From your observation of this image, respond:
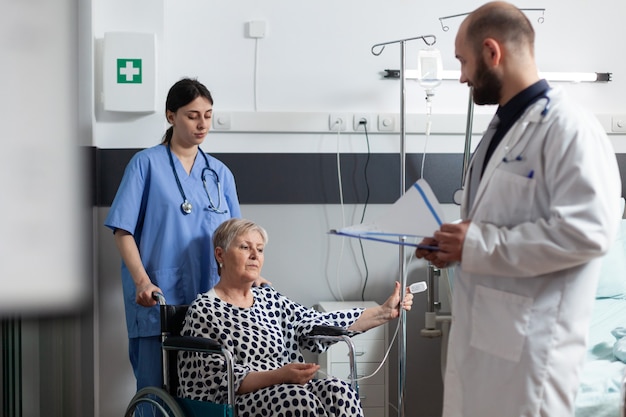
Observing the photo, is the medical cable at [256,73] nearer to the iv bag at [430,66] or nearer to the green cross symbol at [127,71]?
the green cross symbol at [127,71]

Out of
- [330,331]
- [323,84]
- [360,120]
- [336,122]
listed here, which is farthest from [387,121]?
[330,331]

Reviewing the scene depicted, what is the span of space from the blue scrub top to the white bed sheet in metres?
1.30

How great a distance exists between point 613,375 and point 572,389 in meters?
1.07

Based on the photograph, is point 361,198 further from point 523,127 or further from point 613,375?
point 523,127

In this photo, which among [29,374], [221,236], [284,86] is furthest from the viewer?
[284,86]

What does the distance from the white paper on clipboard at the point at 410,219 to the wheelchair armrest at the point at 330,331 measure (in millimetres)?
867

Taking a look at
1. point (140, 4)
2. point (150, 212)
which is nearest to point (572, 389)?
point (150, 212)

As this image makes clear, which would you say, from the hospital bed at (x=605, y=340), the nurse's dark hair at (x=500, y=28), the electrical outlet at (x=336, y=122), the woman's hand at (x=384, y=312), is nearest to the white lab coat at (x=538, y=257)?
the nurse's dark hair at (x=500, y=28)

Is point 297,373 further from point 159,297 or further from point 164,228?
point 164,228

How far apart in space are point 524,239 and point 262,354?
121cm

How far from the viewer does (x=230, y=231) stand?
2.43 metres

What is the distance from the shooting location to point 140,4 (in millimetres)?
3076

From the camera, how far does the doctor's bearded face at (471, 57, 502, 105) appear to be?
4.60ft

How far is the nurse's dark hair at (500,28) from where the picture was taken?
138cm
